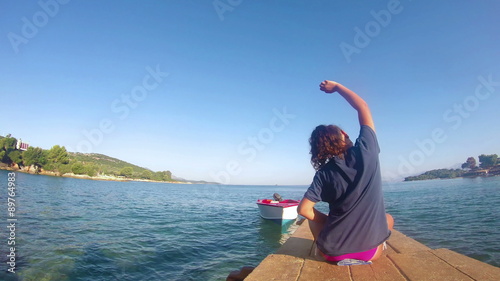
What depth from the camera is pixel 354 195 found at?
9.19 ft

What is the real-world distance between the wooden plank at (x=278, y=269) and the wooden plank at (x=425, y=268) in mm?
1278

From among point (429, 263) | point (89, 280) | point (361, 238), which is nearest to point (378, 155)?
point (361, 238)

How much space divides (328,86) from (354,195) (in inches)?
61.6

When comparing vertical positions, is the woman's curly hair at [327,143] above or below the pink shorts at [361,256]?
above

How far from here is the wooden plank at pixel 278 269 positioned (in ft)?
9.36

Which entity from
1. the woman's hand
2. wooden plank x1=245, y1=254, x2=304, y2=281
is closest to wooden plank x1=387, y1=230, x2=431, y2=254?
wooden plank x1=245, y1=254, x2=304, y2=281

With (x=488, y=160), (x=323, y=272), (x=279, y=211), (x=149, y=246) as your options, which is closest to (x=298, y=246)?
(x=323, y=272)

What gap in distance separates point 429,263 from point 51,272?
10648 millimetres

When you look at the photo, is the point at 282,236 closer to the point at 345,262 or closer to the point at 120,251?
the point at 120,251

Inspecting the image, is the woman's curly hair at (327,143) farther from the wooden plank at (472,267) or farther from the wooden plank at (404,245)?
the wooden plank at (404,245)

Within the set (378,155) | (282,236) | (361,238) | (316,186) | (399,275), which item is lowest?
(282,236)

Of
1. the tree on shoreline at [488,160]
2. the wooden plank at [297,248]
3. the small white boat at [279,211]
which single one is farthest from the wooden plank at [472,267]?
the tree on shoreline at [488,160]

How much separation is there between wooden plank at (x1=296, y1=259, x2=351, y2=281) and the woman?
15 cm

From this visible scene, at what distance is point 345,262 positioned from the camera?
3.02m
